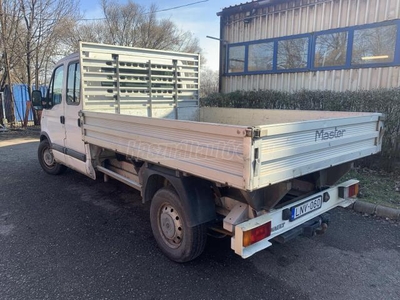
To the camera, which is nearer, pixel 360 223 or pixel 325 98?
pixel 360 223

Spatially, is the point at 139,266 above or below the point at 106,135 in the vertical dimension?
below

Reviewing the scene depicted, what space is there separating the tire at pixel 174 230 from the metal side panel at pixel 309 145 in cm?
99

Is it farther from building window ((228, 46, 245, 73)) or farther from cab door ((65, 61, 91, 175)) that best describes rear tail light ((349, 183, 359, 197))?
building window ((228, 46, 245, 73))

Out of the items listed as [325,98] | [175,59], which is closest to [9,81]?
[175,59]

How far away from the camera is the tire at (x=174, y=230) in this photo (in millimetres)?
2830

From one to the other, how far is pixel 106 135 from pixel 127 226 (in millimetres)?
1238

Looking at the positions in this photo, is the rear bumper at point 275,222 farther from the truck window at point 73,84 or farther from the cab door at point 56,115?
the cab door at point 56,115

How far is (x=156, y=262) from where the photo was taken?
10.1ft

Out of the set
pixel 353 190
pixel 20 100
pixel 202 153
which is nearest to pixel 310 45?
pixel 353 190

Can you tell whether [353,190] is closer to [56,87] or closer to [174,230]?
[174,230]

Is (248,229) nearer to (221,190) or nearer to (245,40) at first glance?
(221,190)

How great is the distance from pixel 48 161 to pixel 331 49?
7.89 m

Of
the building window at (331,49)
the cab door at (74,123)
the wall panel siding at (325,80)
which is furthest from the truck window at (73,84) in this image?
the building window at (331,49)

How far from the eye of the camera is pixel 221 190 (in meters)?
2.83
